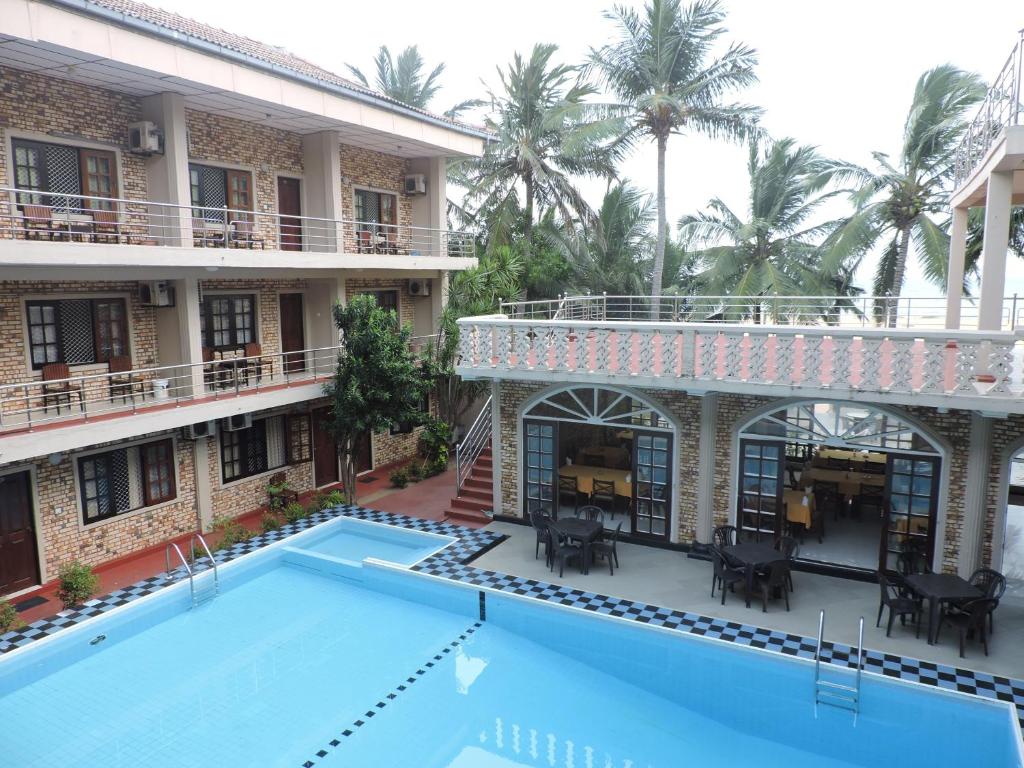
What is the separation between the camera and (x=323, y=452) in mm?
18156

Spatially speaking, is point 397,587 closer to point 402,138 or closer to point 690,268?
point 402,138

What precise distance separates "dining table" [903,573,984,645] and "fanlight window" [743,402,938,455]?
Result: 1971 millimetres

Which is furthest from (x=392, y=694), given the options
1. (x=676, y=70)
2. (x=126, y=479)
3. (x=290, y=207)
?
(x=676, y=70)

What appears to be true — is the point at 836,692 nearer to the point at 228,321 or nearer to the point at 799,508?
the point at 799,508

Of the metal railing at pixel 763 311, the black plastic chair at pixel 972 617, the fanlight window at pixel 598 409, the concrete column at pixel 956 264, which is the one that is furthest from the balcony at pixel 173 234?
the black plastic chair at pixel 972 617

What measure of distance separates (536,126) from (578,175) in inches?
81.5

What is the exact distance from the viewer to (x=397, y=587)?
12438 millimetres

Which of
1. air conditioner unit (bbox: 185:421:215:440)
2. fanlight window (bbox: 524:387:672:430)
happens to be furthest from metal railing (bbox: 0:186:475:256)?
fanlight window (bbox: 524:387:672:430)

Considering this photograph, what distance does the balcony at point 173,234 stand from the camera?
11.9 m

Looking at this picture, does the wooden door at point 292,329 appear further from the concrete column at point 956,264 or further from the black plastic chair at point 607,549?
the concrete column at point 956,264

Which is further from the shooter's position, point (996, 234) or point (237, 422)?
point (237, 422)

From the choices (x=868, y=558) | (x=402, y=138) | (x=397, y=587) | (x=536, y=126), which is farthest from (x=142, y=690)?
(x=536, y=126)

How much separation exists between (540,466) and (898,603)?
21.7ft

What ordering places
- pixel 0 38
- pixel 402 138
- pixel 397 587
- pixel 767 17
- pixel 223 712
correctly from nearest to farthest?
pixel 223 712
pixel 0 38
pixel 397 587
pixel 402 138
pixel 767 17
